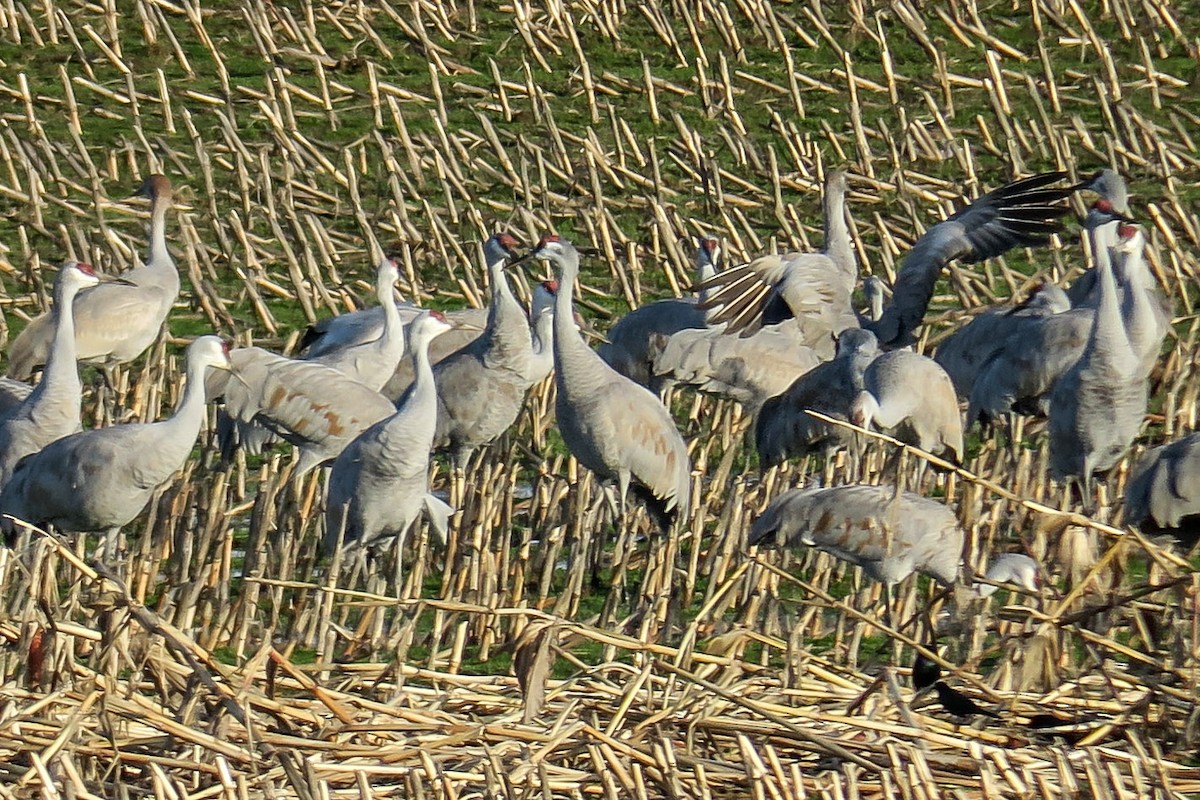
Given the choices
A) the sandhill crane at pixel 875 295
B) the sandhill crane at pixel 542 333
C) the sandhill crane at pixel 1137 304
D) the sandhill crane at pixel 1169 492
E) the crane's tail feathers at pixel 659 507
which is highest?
the sandhill crane at pixel 875 295

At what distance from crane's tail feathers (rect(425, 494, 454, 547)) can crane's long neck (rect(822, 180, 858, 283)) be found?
7.43ft

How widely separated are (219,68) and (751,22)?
338 centimetres

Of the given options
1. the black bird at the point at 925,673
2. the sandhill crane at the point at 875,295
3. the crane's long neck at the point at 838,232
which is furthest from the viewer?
the sandhill crane at the point at 875,295

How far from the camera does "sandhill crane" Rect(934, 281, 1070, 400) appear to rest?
8.21 meters

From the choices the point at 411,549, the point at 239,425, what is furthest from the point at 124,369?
the point at 411,549

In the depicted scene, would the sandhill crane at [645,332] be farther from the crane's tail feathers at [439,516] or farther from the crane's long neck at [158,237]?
the crane's long neck at [158,237]

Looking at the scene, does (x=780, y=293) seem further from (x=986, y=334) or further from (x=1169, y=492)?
(x=1169, y=492)

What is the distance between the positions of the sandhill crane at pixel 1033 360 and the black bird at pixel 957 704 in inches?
125

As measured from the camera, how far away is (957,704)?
487cm

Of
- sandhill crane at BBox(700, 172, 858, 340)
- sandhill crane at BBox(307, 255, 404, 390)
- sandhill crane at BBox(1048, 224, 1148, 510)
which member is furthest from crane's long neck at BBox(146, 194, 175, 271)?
sandhill crane at BBox(1048, 224, 1148, 510)

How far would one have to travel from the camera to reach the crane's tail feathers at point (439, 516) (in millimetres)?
7034

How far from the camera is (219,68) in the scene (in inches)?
511

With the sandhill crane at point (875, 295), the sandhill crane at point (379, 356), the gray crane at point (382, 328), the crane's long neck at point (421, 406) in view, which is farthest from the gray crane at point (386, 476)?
the sandhill crane at point (875, 295)

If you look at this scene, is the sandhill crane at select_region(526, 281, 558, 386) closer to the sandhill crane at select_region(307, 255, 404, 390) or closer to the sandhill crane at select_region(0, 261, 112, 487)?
the sandhill crane at select_region(307, 255, 404, 390)
